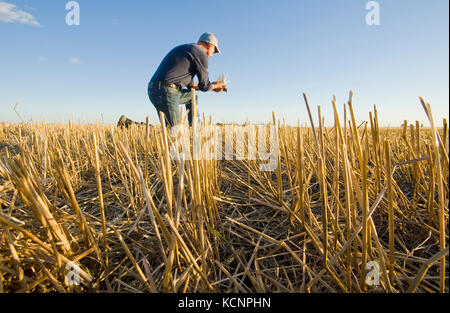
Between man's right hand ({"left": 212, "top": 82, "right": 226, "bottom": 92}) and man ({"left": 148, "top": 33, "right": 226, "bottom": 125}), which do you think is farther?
man's right hand ({"left": 212, "top": 82, "right": 226, "bottom": 92})

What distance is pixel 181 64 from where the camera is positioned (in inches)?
97.7

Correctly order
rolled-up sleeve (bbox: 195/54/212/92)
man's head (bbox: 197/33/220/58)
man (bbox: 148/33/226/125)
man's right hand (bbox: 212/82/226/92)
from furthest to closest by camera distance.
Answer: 1. man's right hand (bbox: 212/82/226/92)
2. man's head (bbox: 197/33/220/58)
3. rolled-up sleeve (bbox: 195/54/212/92)
4. man (bbox: 148/33/226/125)

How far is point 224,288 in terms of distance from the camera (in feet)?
1.75

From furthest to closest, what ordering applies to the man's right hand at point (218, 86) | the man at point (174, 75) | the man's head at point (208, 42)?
the man's right hand at point (218, 86), the man's head at point (208, 42), the man at point (174, 75)

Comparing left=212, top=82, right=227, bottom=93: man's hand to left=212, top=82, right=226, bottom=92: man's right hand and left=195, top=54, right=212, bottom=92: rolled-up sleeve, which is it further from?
left=195, top=54, right=212, bottom=92: rolled-up sleeve

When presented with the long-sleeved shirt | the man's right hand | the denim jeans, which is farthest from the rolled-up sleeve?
the denim jeans

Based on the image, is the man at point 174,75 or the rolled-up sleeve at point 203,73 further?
the rolled-up sleeve at point 203,73

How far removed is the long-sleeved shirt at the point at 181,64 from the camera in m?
2.44

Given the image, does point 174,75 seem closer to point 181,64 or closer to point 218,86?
point 181,64

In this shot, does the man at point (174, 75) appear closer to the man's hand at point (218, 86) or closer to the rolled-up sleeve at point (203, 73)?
the rolled-up sleeve at point (203, 73)

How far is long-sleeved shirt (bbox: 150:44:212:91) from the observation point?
2.44 metres

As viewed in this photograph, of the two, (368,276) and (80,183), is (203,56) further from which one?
(368,276)

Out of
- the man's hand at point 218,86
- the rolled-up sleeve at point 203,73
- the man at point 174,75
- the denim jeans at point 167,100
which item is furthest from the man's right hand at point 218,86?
the denim jeans at point 167,100
